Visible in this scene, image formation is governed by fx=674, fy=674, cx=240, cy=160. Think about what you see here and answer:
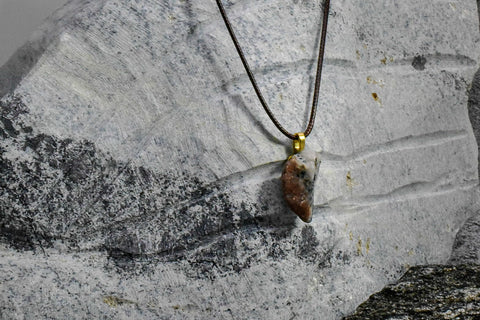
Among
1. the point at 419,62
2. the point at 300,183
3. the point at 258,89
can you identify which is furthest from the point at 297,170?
the point at 419,62

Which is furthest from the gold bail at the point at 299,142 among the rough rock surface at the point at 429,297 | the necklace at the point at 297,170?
the rough rock surface at the point at 429,297

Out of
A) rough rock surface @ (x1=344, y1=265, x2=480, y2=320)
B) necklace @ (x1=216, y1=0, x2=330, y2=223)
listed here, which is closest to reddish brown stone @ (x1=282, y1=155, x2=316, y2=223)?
necklace @ (x1=216, y1=0, x2=330, y2=223)

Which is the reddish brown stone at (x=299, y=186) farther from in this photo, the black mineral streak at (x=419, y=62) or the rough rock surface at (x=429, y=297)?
the black mineral streak at (x=419, y=62)

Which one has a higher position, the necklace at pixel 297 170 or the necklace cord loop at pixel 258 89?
the necklace cord loop at pixel 258 89

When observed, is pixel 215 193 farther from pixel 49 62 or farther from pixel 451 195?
pixel 451 195

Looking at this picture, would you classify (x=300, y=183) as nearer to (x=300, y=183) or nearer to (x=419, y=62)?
(x=300, y=183)

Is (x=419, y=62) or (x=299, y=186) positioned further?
(x=419, y=62)

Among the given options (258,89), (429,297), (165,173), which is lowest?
(429,297)

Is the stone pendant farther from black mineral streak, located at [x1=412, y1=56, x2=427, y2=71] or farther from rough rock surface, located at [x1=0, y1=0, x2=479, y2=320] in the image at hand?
black mineral streak, located at [x1=412, y1=56, x2=427, y2=71]
